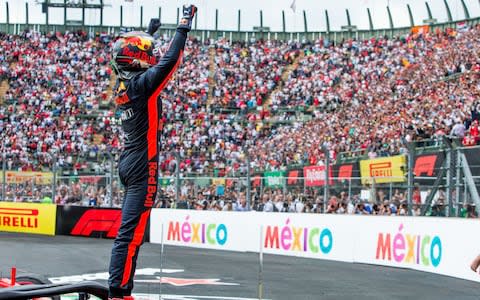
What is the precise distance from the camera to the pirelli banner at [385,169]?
52.4ft

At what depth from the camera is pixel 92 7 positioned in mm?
56344

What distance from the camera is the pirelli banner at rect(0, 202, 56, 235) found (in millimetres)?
23969

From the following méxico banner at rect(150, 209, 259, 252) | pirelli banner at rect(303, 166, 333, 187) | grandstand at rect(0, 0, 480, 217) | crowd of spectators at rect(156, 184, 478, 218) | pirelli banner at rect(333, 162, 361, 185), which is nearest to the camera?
crowd of spectators at rect(156, 184, 478, 218)

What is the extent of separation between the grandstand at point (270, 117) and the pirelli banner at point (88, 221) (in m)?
0.34

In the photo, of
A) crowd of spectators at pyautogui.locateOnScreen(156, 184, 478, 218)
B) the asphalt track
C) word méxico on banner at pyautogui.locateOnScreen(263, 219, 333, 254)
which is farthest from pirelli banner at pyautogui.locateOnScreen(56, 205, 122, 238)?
word méxico on banner at pyautogui.locateOnScreen(263, 219, 333, 254)

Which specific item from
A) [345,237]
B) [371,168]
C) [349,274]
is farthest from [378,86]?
[349,274]

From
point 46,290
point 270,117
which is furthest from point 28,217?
point 46,290

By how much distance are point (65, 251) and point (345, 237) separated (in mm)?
5624

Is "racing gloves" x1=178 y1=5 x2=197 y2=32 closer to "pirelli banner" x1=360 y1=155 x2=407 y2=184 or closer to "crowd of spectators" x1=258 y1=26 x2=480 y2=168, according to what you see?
"pirelli banner" x1=360 y1=155 x2=407 y2=184

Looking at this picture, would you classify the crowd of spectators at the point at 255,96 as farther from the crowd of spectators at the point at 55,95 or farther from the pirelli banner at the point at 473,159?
the pirelli banner at the point at 473,159

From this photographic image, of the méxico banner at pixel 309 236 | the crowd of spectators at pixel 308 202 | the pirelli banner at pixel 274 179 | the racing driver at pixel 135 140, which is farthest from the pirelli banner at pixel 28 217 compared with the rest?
the racing driver at pixel 135 140

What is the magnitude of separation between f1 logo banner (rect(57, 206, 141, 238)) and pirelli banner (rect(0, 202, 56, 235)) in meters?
0.34

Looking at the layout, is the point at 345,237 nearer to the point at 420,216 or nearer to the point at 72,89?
the point at 420,216

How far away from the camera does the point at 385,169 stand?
18.1m
